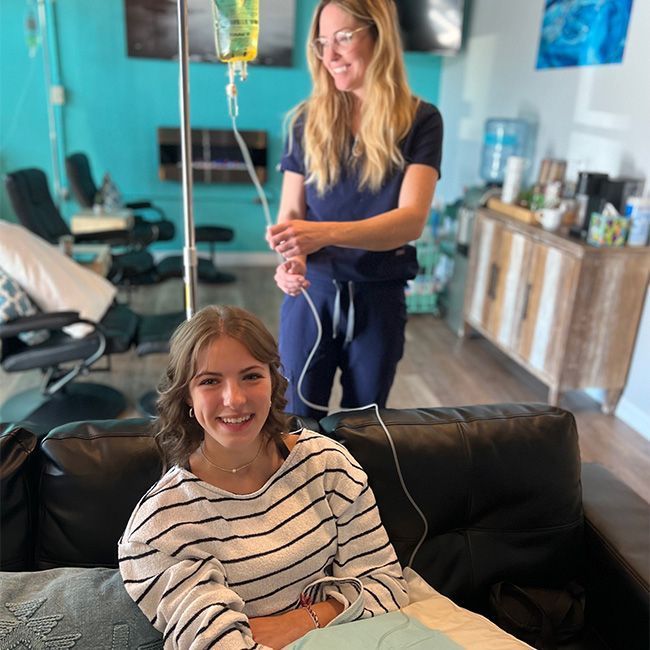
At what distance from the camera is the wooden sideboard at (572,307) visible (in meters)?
2.75

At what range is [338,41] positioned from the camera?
139 centimetres

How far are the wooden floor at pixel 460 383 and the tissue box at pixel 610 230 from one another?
0.79m

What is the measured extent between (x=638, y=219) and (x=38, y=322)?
248cm

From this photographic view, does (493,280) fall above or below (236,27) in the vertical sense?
below

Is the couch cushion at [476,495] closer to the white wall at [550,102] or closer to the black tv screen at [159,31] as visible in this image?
the white wall at [550,102]

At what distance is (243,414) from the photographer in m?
0.99

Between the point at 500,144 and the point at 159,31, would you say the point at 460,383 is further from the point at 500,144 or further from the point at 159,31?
the point at 159,31

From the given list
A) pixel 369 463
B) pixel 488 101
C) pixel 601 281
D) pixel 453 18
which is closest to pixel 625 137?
pixel 601 281

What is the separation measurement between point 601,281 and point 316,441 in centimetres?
209

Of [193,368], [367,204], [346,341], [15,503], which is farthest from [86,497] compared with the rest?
[367,204]

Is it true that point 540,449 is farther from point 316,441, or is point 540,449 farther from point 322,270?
point 322,270

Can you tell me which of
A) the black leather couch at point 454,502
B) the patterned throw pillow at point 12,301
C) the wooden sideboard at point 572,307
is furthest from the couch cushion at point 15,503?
the wooden sideboard at point 572,307

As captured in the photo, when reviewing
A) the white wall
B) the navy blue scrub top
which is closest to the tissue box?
the white wall

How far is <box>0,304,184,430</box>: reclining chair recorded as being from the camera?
7.88ft
